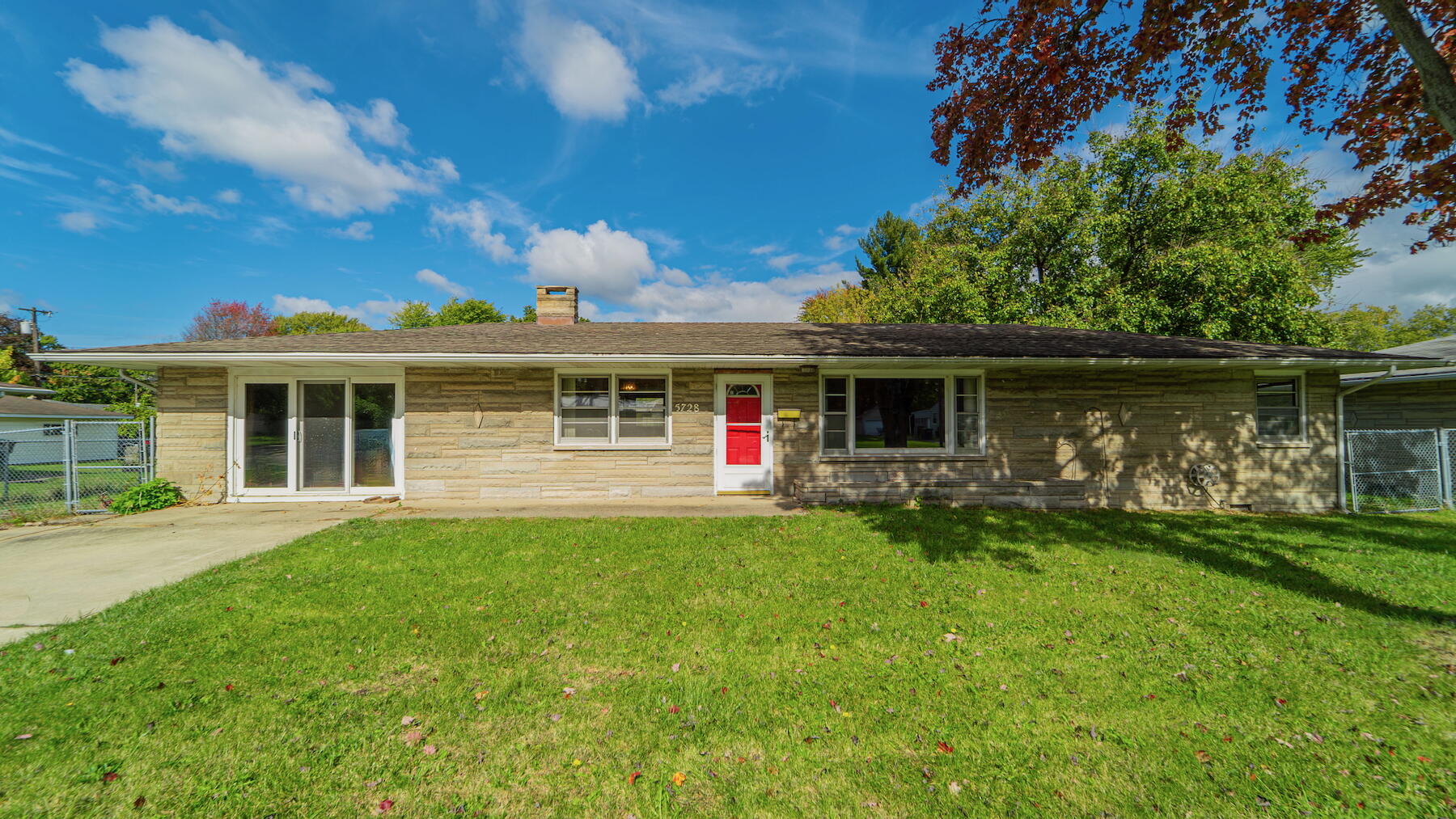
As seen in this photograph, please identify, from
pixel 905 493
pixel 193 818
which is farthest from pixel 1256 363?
pixel 193 818

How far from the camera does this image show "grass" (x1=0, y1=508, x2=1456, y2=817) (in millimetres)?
2264

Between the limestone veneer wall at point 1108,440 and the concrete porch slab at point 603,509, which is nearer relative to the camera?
the concrete porch slab at point 603,509

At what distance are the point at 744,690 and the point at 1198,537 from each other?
6960mm

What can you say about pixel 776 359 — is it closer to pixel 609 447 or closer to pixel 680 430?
pixel 680 430

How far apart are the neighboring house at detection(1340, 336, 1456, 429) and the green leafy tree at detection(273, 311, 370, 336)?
147ft

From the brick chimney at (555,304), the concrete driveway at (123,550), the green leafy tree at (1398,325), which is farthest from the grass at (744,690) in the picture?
the green leafy tree at (1398,325)

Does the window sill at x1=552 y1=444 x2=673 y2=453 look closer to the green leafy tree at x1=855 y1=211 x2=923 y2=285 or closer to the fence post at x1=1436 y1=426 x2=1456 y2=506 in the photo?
the fence post at x1=1436 y1=426 x2=1456 y2=506

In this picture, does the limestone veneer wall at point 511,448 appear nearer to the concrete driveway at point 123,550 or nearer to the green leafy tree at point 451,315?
the concrete driveway at point 123,550

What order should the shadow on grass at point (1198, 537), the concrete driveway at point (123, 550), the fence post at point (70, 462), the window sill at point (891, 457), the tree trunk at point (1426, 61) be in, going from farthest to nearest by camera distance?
the window sill at point (891, 457) < the fence post at point (70, 462) < the shadow on grass at point (1198, 537) < the concrete driveway at point (123, 550) < the tree trunk at point (1426, 61)

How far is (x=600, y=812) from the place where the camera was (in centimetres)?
214

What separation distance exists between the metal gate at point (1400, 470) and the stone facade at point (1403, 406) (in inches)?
32.7

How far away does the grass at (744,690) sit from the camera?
2264mm

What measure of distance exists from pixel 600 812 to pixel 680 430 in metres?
6.74

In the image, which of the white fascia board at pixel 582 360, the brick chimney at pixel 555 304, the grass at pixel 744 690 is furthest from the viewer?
the brick chimney at pixel 555 304
